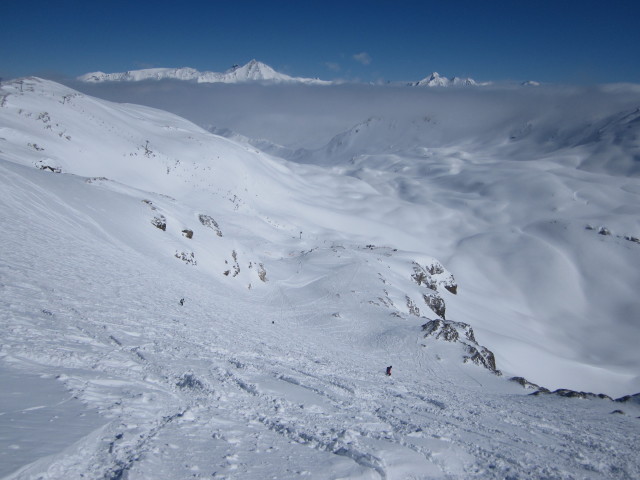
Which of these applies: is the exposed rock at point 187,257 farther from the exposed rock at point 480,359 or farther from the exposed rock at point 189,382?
the exposed rock at point 480,359

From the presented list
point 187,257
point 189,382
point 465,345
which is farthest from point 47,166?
point 465,345

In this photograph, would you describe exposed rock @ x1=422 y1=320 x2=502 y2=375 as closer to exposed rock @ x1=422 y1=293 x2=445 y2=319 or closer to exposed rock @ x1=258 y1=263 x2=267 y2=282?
exposed rock @ x1=258 y1=263 x2=267 y2=282

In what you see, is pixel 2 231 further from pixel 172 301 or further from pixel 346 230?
pixel 346 230

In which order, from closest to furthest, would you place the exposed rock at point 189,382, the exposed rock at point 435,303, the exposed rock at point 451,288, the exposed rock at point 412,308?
the exposed rock at point 189,382 < the exposed rock at point 412,308 < the exposed rock at point 435,303 < the exposed rock at point 451,288

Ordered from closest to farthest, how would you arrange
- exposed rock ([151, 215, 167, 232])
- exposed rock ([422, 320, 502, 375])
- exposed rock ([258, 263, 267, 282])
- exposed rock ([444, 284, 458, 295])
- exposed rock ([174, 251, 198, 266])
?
1. exposed rock ([422, 320, 502, 375])
2. exposed rock ([174, 251, 198, 266])
3. exposed rock ([151, 215, 167, 232])
4. exposed rock ([258, 263, 267, 282])
5. exposed rock ([444, 284, 458, 295])

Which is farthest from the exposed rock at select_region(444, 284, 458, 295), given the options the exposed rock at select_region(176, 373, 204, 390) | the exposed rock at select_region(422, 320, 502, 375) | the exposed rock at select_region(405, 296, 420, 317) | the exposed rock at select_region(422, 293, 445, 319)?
the exposed rock at select_region(176, 373, 204, 390)

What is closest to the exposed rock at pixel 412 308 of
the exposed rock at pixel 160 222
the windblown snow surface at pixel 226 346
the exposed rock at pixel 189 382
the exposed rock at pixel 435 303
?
Result: the windblown snow surface at pixel 226 346

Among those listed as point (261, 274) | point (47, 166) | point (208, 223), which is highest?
point (47, 166)

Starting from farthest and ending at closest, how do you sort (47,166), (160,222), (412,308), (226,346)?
1. (412,308)
2. (47,166)
3. (160,222)
4. (226,346)

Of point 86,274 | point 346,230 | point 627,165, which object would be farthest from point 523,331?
point 627,165

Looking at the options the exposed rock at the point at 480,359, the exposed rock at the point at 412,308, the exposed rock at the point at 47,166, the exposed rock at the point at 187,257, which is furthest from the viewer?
the exposed rock at the point at 412,308

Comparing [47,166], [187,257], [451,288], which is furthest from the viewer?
[451,288]

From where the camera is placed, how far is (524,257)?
8669 centimetres

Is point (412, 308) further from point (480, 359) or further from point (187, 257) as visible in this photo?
point (187, 257)
